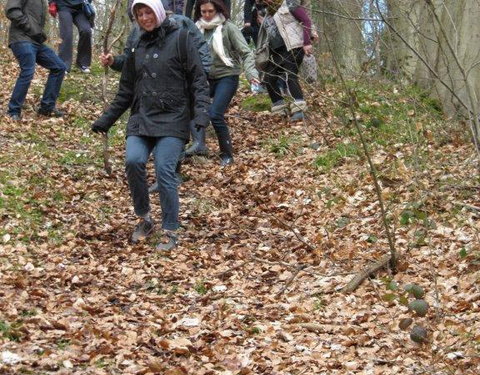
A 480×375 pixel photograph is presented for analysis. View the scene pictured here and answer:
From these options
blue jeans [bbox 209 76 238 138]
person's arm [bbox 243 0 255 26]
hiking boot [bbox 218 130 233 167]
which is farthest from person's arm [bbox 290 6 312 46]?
person's arm [bbox 243 0 255 26]

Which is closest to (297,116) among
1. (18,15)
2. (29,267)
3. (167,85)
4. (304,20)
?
(304,20)

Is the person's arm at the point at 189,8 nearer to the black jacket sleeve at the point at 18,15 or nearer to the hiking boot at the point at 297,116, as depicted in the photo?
the hiking boot at the point at 297,116

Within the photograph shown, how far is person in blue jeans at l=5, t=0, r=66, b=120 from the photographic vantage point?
35.6ft

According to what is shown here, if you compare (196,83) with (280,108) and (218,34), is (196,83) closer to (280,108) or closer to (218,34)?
(218,34)

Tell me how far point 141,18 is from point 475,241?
364 cm

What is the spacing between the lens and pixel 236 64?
9.98 m

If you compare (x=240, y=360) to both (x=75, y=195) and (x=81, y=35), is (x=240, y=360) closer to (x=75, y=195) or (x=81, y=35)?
(x=75, y=195)

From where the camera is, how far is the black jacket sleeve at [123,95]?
7.69m

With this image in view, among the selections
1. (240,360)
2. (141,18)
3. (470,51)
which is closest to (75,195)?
(141,18)

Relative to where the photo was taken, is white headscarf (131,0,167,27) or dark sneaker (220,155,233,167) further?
dark sneaker (220,155,233,167)

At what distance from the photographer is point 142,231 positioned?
7.71 m

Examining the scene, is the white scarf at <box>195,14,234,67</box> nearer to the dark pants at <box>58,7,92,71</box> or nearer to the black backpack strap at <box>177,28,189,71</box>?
the black backpack strap at <box>177,28,189,71</box>

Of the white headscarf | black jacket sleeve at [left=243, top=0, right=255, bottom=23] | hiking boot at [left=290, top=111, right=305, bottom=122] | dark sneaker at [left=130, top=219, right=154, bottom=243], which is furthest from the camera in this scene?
black jacket sleeve at [left=243, top=0, right=255, bottom=23]

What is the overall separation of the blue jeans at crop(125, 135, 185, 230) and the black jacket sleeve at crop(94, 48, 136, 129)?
0.39m
